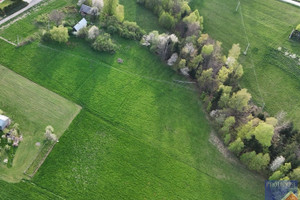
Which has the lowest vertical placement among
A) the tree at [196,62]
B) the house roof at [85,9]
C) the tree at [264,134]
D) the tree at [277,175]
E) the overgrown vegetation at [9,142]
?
the overgrown vegetation at [9,142]

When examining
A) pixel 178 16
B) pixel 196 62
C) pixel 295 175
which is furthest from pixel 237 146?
pixel 178 16

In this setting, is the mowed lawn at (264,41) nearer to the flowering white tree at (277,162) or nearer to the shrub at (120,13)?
the flowering white tree at (277,162)

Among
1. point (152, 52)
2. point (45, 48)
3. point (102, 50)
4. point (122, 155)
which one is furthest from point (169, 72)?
point (45, 48)

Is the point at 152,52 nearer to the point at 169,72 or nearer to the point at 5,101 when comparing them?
the point at 169,72

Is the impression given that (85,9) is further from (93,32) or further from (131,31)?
(131,31)

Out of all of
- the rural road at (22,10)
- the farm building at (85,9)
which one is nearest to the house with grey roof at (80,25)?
the farm building at (85,9)

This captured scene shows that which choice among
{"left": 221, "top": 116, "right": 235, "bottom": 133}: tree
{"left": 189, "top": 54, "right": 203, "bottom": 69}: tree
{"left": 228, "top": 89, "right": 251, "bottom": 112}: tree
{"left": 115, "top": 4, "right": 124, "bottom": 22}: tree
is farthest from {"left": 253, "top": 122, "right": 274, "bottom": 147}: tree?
{"left": 115, "top": 4, "right": 124, "bottom": 22}: tree

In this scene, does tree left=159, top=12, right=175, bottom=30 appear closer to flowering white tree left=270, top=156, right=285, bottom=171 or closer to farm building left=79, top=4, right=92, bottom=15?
farm building left=79, top=4, right=92, bottom=15
